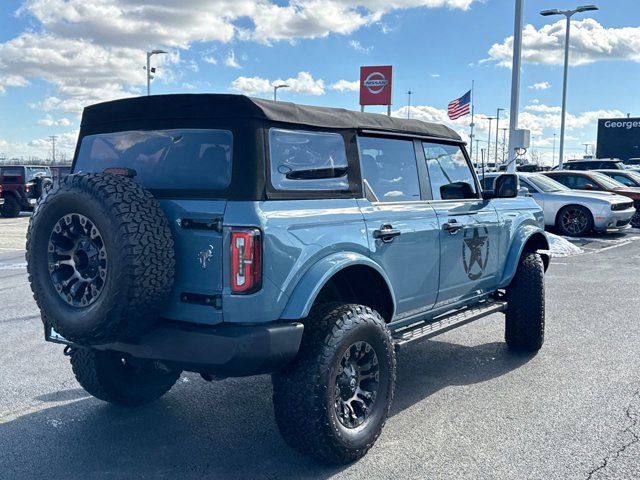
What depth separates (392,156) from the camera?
4.64 meters

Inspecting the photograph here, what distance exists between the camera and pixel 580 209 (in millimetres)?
15836

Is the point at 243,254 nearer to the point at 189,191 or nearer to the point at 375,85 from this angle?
the point at 189,191

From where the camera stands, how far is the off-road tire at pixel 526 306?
5844 mm

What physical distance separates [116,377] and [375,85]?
60.0 feet

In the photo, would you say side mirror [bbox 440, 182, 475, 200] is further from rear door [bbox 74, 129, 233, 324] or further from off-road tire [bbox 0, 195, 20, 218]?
off-road tire [bbox 0, 195, 20, 218]

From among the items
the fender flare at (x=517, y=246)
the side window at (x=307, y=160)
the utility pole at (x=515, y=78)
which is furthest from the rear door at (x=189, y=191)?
the utility pole at (x=515, y=78)

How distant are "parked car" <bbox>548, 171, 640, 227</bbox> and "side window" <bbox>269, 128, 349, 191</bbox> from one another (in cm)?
1467

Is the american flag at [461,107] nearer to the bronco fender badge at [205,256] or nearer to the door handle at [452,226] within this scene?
the door handle at [452,226]

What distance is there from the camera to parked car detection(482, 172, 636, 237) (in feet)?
51.2

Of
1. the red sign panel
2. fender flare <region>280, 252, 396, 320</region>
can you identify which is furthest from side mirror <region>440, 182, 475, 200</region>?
the red sign panel

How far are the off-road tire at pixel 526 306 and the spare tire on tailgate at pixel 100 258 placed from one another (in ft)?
11.6

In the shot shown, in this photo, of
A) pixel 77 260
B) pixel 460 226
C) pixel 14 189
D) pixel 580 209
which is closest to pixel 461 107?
pixel 580 209

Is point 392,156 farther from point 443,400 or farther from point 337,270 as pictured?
point 443,400

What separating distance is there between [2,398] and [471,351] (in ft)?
12.9
